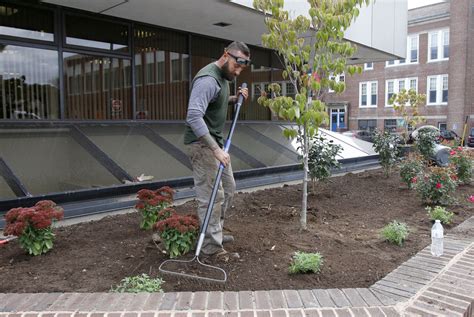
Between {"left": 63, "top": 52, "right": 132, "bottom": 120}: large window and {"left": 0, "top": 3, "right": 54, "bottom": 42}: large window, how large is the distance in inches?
21.1

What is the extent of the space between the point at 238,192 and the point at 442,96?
33975 mm

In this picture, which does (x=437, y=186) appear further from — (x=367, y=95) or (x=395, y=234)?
(x=367, y=95)

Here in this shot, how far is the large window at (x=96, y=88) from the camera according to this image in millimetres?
7615

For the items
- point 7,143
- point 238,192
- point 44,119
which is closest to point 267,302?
point 238,192

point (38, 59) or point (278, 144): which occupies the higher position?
point (38, 59)

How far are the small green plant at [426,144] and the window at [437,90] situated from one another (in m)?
28.8

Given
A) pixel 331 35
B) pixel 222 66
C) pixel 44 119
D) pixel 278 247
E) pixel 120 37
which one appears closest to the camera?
pixel 222 66

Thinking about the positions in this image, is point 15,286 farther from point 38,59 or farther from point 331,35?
point 38,59

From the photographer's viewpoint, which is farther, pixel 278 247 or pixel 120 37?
pixel 120 37

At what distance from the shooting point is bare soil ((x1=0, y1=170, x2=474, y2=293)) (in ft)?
10.2

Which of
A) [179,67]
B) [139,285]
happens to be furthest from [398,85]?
[139,285]

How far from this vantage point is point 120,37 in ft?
27.1

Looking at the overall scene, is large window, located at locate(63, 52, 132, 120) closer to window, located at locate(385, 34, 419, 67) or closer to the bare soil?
the bare soil

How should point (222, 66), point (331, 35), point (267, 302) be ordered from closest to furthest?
point (267, 302)
point (222, 66)
point (331, 35)
